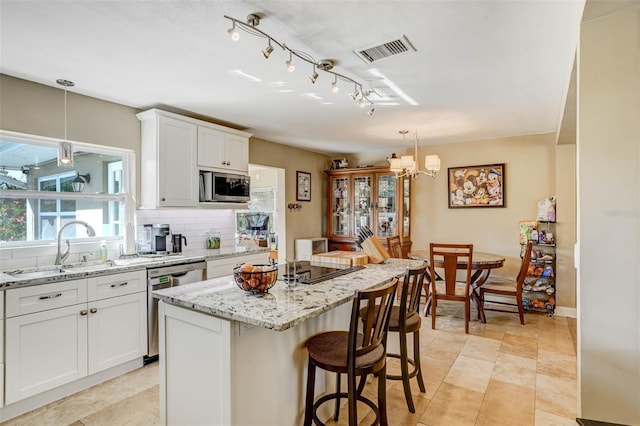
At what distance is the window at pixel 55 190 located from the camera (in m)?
2.78

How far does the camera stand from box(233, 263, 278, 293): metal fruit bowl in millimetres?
1832

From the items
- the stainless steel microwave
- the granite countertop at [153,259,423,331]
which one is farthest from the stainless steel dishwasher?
the granite countertop at [153,259,423,331]

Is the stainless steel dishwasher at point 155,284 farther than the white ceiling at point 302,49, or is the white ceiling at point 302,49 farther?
the stainless steel dishwasher at point 155,284

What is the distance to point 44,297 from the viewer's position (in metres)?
2.39

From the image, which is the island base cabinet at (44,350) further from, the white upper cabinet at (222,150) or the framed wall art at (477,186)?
the framed wall art at (477,186)

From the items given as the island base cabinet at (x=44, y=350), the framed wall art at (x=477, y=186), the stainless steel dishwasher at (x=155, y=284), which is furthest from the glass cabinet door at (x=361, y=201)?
the island base cabinet at (x=44, y=350)

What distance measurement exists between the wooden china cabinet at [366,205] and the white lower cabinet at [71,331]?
11.8 feet

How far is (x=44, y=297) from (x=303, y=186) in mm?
3841

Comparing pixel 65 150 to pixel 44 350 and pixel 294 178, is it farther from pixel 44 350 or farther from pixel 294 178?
pixel 294 178

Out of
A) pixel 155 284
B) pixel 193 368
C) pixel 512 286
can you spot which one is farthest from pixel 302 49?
pixel 512 286

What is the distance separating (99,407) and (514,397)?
2.93 meters

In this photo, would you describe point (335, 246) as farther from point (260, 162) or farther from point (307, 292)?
point (307, 292)

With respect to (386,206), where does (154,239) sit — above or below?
below

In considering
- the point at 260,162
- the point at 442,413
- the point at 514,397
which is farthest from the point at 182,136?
the point at 514,397
